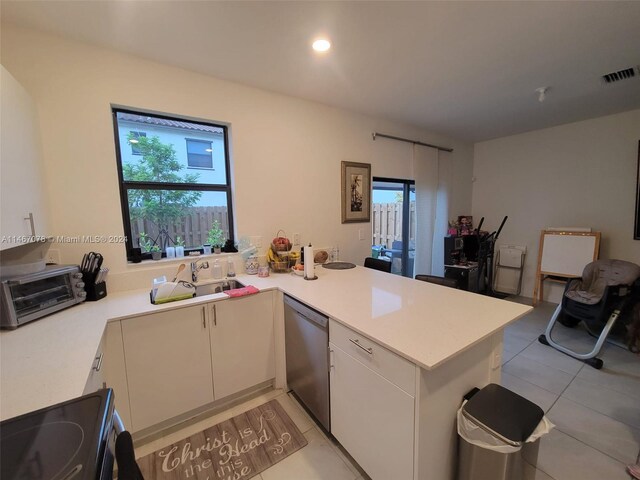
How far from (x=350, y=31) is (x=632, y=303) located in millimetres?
3651

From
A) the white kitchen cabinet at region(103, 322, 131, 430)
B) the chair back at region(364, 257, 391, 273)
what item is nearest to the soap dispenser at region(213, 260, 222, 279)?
the white kitchen cabinet at region(103, 322, 131, 430)

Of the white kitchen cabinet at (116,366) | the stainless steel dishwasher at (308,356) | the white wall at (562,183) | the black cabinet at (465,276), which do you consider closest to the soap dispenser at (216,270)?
the stainless steel dishwasher at (308,356)

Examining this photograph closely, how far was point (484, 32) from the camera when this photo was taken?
5.50ft

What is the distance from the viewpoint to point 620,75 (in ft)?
7.39

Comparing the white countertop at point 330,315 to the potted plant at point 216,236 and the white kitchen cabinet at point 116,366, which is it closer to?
the white kitchen cabinet at point 116,366

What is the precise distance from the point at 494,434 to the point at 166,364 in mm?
1774

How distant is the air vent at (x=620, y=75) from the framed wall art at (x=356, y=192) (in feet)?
7.18

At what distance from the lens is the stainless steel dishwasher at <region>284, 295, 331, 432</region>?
1.57 m

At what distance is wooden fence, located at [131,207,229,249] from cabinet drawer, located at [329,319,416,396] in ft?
5.06

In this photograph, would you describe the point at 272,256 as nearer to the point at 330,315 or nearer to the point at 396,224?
the point at 330,315

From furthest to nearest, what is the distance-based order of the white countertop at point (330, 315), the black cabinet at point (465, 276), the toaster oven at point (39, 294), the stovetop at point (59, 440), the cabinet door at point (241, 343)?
the black cabinet at point (465, 276), the cabinet door at point (241, 343), the toaster oven at point (39, 294), the white countertop at point (330, 315), the stovetop at point (59, 440)

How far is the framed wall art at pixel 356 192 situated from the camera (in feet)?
9.95

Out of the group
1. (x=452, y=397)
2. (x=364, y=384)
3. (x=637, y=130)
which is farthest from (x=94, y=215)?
(x=637, y=130)

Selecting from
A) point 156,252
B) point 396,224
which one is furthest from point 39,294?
point 396,224
